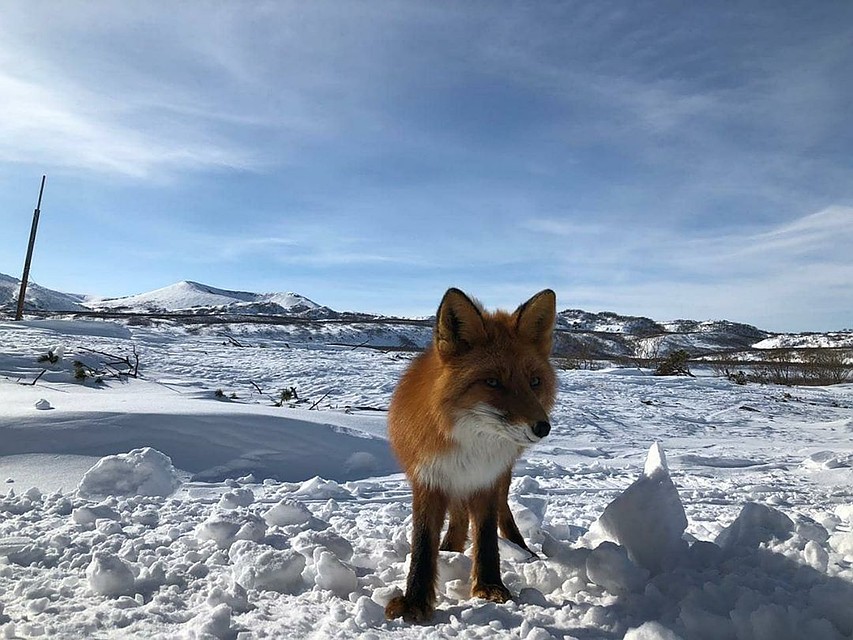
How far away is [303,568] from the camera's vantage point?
2.86 meters

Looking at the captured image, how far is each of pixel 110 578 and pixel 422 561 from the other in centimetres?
147

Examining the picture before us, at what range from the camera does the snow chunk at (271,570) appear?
8.97 feet

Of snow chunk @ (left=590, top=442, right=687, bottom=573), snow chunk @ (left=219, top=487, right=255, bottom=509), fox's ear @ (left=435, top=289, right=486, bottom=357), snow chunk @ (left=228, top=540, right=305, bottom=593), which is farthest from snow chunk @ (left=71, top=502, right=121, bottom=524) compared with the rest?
snow chunk @ (left=590, top=442, right=687, bottom=573)

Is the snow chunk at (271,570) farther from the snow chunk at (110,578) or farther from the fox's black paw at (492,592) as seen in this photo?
the fox's black paw at (492,592)

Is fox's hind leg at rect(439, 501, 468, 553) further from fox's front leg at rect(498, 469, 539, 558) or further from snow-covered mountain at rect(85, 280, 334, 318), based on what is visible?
snow-covered mountain at rect(85, 280, 334, 318)

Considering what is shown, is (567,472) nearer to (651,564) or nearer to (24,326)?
(651,564)

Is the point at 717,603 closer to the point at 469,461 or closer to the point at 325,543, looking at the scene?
the point at 469,461

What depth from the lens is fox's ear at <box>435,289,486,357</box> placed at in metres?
2.80

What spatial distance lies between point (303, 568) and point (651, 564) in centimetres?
176

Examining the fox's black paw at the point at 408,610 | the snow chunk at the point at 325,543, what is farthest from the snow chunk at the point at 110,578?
the fox's black paw at the point at 408,610

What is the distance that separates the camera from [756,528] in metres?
2.90

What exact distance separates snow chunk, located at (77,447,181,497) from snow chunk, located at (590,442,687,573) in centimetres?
358

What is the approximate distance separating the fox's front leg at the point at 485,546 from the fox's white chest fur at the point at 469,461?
9 cm

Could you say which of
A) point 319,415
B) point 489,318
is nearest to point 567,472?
point 319,415
